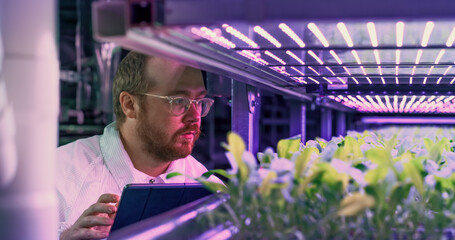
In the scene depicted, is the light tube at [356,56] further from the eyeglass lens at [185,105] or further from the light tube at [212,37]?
the eyeglass lens at [185,105]

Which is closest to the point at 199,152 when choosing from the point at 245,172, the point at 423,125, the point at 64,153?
the point at 423,125

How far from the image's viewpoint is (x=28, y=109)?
102 centimetres

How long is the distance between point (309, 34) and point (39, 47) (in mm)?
705

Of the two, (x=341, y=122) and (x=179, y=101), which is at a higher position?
(x=179, y=101)

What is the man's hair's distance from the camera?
250 cm

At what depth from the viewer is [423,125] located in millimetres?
6438

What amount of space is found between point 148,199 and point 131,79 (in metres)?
1.10

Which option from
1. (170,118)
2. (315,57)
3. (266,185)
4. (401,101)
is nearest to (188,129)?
(170,118)

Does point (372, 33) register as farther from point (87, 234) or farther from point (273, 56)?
point (87, 234)

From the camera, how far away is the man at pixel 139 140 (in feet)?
7.55

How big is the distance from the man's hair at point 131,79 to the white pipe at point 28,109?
1425 mm

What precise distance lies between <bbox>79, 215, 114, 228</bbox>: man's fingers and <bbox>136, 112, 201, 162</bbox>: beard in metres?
0.57

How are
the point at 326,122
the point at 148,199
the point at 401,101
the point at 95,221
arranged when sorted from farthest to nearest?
the point at 326,122 < the point at 401,101 < the point at 95,221 < the point at 148,199

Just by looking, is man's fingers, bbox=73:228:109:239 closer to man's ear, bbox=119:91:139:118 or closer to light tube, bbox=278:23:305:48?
man's ear, bbox=119:91:139:118
